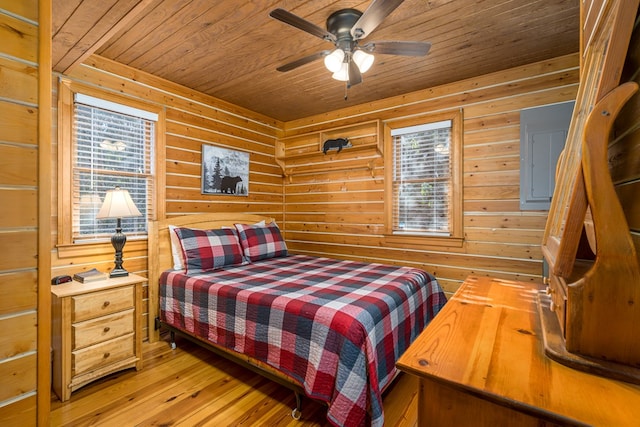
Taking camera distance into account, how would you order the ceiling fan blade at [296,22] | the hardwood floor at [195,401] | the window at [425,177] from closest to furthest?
the ceiling fan blade at [296,22]
the hardwood floor at [195,401]
the window at [425,177]

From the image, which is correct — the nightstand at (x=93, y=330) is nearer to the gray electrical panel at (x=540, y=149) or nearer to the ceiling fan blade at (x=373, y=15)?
the ceiling fan blade at (x=373, y=15)

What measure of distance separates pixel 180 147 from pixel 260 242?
53.0 inches

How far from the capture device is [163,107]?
3010 millimetres

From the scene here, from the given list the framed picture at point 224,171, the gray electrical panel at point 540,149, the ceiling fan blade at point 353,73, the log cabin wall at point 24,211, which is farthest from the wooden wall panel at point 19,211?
the gray electrical panel at point 540,149

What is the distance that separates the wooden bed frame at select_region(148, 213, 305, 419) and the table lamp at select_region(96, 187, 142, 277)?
364mm

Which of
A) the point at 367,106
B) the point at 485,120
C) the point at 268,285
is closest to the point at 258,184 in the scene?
the point at 367,106

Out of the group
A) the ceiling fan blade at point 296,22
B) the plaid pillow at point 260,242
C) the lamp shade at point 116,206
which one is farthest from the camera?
the plaid pillow at point 260,242

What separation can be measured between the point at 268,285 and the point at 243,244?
1.06 m

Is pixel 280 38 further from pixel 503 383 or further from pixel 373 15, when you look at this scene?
pixel 503 383

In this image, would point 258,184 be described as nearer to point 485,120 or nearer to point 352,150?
point 352,150

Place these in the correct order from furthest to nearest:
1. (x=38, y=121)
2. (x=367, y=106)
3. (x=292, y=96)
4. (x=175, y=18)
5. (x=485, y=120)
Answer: (x=367, y=106) < (x=292, y=96) < (x=485, y=120) < (x=175, y=18) < (x=38, y=121)

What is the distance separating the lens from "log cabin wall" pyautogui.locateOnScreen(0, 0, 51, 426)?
0.97 metres

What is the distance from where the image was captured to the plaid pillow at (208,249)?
2.71 metres

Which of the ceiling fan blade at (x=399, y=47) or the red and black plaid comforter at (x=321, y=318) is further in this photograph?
the ceiling fan blade at (x=399, y=47)
